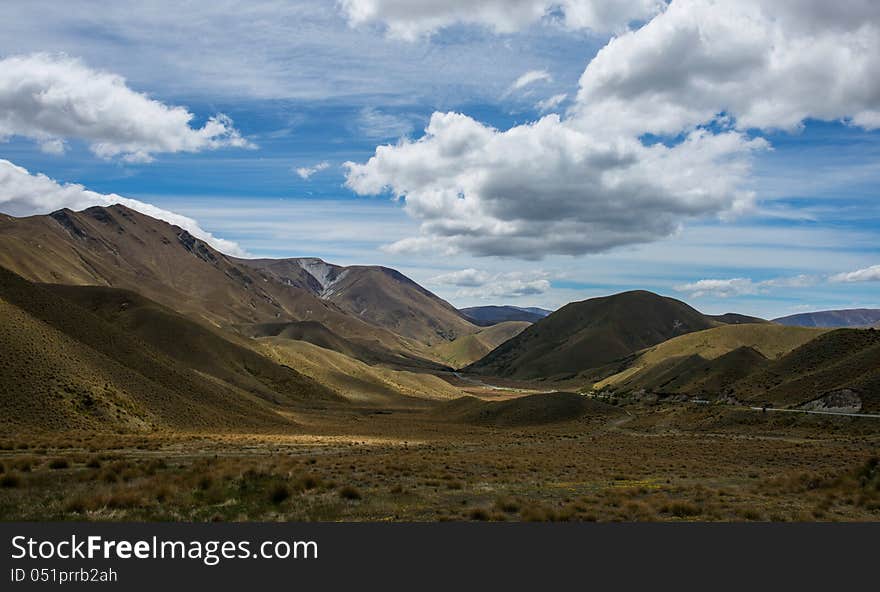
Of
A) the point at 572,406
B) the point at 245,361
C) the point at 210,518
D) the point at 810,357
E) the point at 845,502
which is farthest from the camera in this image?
the point at 245,361

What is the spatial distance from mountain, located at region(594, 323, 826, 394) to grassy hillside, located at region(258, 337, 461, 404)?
5581 cm

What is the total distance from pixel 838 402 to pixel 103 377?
80449mm

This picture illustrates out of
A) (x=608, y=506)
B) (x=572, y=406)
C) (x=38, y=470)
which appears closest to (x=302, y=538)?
(x=608, y=506)

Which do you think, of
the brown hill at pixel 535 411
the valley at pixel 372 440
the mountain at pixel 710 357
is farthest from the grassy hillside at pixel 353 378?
the mountain at pixel 710 357

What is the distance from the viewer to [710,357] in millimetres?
161750

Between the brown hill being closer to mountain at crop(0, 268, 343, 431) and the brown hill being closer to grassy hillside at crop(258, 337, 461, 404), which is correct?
mountain at crop(0, 268, 343, 431)

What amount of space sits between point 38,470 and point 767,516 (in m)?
26.1

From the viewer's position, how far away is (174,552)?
35.4ft

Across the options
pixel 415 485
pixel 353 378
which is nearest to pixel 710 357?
pixel 353 378

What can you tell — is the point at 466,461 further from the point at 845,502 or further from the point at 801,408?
the point at 801,408

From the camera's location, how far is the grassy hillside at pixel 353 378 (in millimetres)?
139113

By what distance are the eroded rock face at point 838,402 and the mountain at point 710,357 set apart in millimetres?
33053

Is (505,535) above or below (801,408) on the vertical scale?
above

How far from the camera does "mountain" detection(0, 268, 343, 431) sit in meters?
45.8
